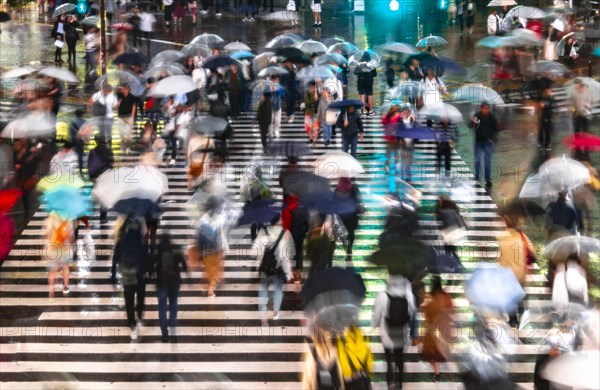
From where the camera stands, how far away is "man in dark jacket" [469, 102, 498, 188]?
1797 cm

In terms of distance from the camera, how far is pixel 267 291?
13.1 metres

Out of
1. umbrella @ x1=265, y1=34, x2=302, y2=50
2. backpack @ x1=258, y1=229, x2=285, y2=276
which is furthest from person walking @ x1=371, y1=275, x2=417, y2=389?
umbrella @ x1=265, y1=34, x2=302, y2=50

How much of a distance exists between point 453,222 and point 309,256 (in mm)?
2205

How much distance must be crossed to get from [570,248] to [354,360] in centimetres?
379

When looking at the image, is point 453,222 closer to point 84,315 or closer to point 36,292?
point 84,315

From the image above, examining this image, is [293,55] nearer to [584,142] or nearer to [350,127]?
[350,127]

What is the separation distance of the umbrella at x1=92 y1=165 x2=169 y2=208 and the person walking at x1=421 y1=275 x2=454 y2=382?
4.44m

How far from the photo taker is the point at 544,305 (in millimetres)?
13383

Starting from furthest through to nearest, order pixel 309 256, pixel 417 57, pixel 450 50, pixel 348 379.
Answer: pixel 450 50 < pixel 417 57 < pixel 309 256 < pixel 348 379

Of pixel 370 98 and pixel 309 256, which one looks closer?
pixel 309 256

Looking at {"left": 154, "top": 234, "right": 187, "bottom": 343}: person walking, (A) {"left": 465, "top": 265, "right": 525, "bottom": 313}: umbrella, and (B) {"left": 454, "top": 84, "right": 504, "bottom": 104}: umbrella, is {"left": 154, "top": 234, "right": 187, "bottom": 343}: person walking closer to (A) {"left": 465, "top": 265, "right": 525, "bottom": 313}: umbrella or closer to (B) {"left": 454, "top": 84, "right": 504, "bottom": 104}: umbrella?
(A) {"left": 465, "top": 265, "right": 525, "bottom": 313}: umbrella

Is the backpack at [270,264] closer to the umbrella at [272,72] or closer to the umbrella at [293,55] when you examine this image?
the umbrella at [272,72]

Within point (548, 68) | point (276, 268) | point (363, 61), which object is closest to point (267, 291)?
point (276, 268)

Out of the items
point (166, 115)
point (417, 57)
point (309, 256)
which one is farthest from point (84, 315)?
point (417, 57)
